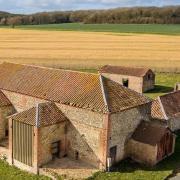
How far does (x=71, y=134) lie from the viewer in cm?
2930

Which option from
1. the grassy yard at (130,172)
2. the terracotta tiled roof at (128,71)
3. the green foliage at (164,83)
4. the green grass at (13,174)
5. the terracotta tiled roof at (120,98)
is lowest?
the green grass at (13,174)

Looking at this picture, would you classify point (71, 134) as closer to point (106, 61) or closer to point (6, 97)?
point (6, 97)

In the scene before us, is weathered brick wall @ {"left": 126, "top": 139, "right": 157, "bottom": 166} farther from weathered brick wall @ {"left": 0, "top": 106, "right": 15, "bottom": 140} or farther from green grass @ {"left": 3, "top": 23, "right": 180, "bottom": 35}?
green grass @ {"left": 3, "top": 23, "right": 180, "bottom": 35}

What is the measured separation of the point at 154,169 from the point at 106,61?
49224 millimetres

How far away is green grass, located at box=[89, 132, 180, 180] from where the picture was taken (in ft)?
86.1

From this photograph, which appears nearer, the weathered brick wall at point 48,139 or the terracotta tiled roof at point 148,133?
the weathered brick wall at point 48,139

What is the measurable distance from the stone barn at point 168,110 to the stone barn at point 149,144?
4.09m

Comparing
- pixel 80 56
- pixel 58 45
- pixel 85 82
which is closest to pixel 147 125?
pixel 85 82

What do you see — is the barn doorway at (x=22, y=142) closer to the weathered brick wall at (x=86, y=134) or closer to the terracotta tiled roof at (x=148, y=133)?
the weathered brick wall at (x=86, y=134)

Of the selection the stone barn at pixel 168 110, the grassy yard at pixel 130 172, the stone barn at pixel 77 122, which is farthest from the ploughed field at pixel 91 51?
the grassy yard at pixel 130 172

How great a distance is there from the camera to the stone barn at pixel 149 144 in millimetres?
28562

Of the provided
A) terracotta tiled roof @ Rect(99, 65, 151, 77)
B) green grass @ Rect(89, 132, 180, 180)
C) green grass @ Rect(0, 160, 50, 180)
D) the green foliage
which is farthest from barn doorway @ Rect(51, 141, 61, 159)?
terracotta tiled roof @ Rect(99, 65, 151, 77)

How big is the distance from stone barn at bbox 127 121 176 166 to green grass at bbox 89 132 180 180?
578mm

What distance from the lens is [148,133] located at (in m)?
29.4
